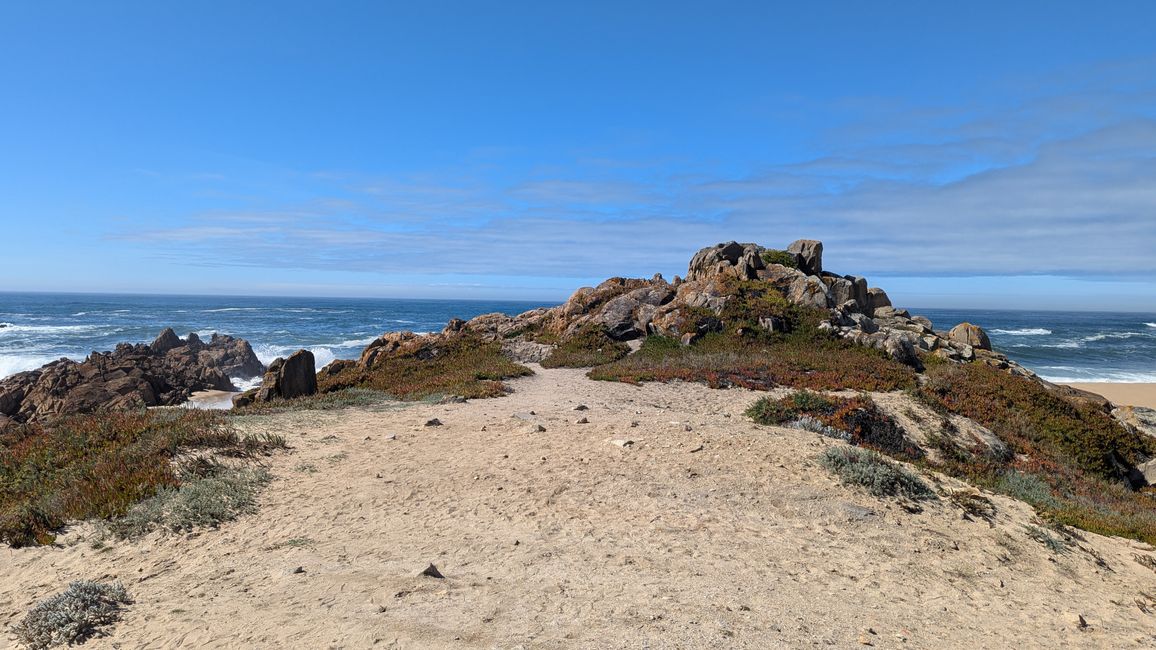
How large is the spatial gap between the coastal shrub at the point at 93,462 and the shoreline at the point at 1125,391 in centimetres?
3870

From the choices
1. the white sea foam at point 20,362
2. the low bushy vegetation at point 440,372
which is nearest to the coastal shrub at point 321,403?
the low bushy vegetation at point 440,372

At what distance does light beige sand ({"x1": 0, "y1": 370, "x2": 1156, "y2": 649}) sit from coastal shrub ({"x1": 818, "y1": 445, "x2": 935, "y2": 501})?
1.02ft

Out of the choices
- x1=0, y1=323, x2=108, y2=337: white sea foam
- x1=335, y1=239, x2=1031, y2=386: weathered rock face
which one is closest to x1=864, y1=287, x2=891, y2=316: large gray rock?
x1=335, y1=239, x2=1031, y2=386: weathered rock face

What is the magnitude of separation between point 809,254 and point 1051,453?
21.5 metres

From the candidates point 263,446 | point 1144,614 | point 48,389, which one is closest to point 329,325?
point 48,389

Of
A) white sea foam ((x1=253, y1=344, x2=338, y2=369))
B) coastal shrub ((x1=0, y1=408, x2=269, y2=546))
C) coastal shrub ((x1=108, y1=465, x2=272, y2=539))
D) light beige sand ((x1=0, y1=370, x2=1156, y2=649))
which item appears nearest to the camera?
light beige sand ((x1=0, y1=370, x2=1156, y2=649))

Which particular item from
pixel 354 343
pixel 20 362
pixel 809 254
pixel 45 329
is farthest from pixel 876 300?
pixel 45 329

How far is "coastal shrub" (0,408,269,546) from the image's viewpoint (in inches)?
343

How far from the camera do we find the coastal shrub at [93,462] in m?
8.71

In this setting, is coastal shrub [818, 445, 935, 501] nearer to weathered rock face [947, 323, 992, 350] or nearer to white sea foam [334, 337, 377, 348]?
weathered rock face [947, 323, 992, 350]

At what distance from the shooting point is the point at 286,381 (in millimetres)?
20156

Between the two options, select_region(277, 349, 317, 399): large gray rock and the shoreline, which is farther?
the shoreline

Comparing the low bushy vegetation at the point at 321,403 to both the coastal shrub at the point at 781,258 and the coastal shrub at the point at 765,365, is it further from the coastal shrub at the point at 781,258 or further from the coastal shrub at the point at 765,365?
the coastal shrub at the point at 781,258

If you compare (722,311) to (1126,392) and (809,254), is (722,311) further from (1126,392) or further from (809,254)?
(1126,392)
